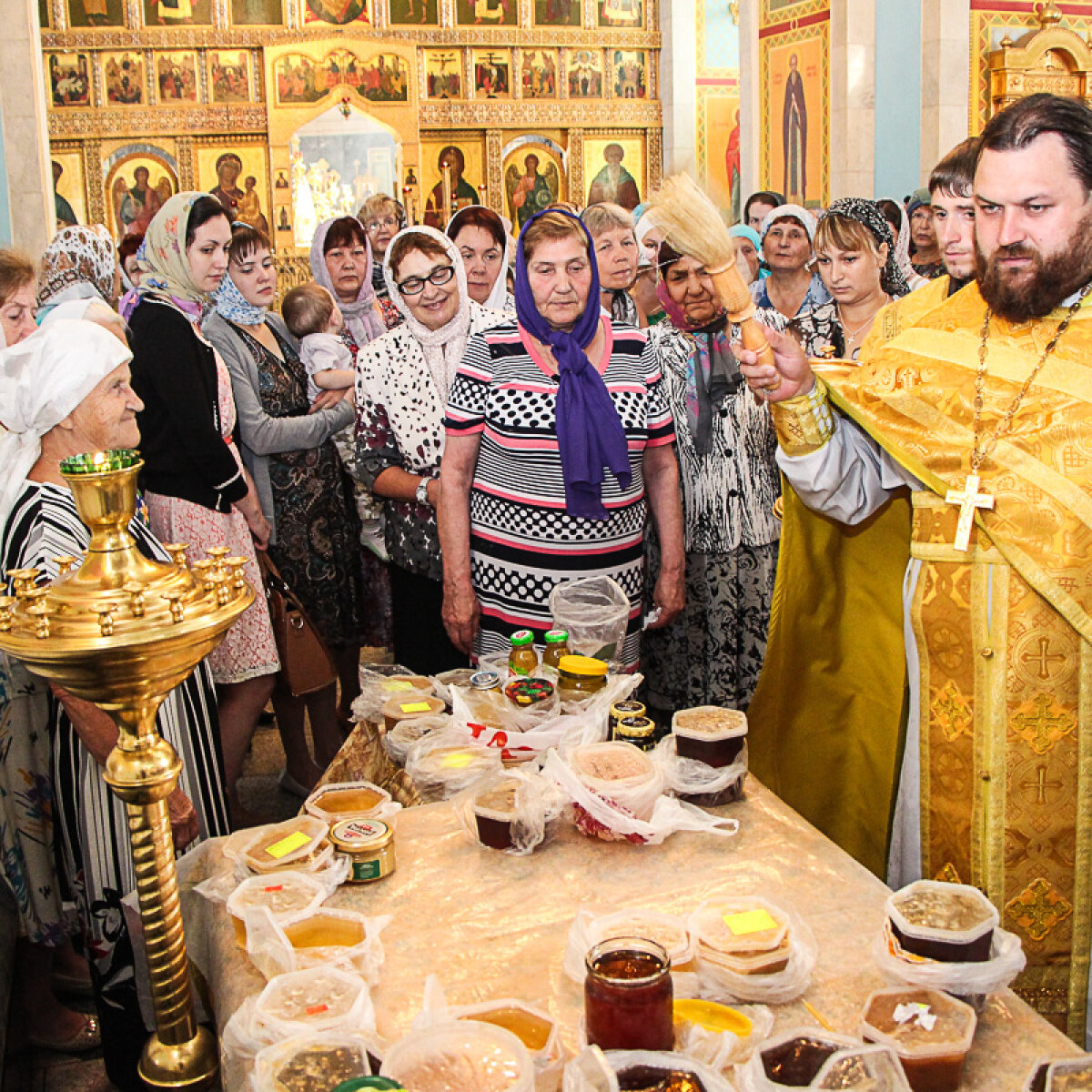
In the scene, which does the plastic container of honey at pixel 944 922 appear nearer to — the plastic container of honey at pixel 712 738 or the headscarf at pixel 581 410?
the plastic container of honey at pixel 712 738

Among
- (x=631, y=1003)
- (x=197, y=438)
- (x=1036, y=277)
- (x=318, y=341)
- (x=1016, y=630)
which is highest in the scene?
(x=1036, y=277)

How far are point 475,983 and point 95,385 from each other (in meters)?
1.43

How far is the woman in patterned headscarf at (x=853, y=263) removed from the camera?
156 inches

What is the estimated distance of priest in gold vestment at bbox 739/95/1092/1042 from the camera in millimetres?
2092

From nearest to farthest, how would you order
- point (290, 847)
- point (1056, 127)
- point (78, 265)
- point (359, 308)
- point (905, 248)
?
point (290, 847) → point (1056, 127) → point (78, 265) → point (359, 308) → point (905, 248)

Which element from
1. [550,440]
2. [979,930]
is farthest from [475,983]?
[550,440]

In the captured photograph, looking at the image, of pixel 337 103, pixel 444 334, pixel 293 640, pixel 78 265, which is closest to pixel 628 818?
pixel 293 640

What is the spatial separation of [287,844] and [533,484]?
4.69 ft

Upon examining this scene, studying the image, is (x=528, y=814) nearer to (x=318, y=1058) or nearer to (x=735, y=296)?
(x=318, y=1058)

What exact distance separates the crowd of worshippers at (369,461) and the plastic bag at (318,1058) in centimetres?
90

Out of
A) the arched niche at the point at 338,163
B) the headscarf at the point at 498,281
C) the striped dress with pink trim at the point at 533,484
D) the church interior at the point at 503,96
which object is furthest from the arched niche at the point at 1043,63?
the striped dress with pink trim at the point at 533,484

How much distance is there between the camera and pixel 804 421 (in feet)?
7.75

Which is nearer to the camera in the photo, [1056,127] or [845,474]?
[1056,127]

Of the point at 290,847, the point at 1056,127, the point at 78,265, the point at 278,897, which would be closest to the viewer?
the point at 278,897
